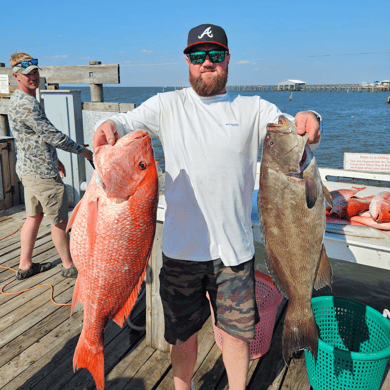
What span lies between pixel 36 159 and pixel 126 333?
2.19 metres

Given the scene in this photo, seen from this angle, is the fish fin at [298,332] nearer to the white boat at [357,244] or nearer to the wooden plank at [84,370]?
the white boat at [357,244]

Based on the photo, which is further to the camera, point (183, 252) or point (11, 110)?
point (11, 110)

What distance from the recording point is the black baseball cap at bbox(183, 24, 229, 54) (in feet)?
6.61

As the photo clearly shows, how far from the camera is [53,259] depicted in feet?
15.4

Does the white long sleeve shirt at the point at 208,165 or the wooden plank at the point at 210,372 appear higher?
the white long sleeve shirt at the point at 208,165

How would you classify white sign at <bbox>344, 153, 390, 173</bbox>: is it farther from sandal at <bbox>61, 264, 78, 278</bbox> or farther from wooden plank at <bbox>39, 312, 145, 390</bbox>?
sandal at <bbox>61, 264, 78, 278</bbox>

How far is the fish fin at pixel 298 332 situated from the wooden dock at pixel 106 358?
0.70m

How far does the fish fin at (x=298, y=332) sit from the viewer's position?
2127mm

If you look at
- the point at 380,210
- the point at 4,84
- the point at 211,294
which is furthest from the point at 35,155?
the point at 4,84

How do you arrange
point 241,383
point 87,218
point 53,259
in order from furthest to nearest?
point 53,259
point 241,383
point 87,218

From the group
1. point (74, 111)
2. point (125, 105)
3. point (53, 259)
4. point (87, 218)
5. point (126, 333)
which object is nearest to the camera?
point (87, 218)

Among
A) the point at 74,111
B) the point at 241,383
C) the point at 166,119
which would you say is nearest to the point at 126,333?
the point at 241,383

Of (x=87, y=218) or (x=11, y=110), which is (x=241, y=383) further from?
(x=11, y=110)

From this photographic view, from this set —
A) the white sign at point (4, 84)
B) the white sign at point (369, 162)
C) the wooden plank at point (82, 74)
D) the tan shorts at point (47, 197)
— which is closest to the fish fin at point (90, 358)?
the tan shorts at point (47, 197)
